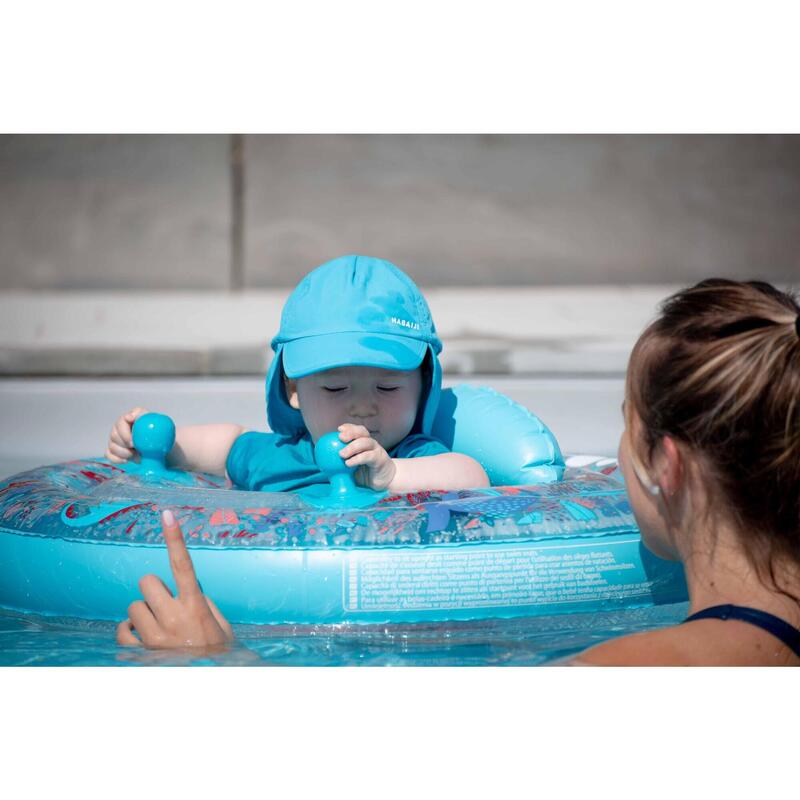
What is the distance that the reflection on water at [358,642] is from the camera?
2.49 m

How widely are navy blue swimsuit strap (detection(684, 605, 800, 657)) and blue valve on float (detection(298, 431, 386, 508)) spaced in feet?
3.68

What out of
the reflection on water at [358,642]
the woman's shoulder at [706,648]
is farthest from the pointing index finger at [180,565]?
the woman's shoulder at [706,648]

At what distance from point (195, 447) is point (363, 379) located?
2.73ft

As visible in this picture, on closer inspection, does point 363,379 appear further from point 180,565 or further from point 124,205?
point 124,205

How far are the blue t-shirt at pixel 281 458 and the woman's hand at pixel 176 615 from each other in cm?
84

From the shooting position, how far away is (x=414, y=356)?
128 inches

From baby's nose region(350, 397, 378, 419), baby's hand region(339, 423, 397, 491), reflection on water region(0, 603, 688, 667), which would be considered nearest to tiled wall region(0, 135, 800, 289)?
baby's nose region(350, 397, 378, 419)

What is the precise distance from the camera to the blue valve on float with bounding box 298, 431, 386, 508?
2.90m

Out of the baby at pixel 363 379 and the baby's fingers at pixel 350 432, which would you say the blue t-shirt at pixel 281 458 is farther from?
the baby's fingers at pixel 350 432

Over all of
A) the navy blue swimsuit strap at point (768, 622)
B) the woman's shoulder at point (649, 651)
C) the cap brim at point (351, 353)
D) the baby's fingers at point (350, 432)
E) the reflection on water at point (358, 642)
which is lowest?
the reflection on water at point (358, 642)

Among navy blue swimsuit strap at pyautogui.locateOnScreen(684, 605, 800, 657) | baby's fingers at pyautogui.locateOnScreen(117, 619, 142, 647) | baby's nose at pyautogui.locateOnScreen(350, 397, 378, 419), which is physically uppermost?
baby's nose at pyautogui.locateOnScreen(350, 397, 378, 419)

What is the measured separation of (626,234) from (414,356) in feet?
22.1

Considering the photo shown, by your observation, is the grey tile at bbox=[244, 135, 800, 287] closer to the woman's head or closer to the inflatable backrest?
the inflatable backrest

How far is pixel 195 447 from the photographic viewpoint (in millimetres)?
3789
